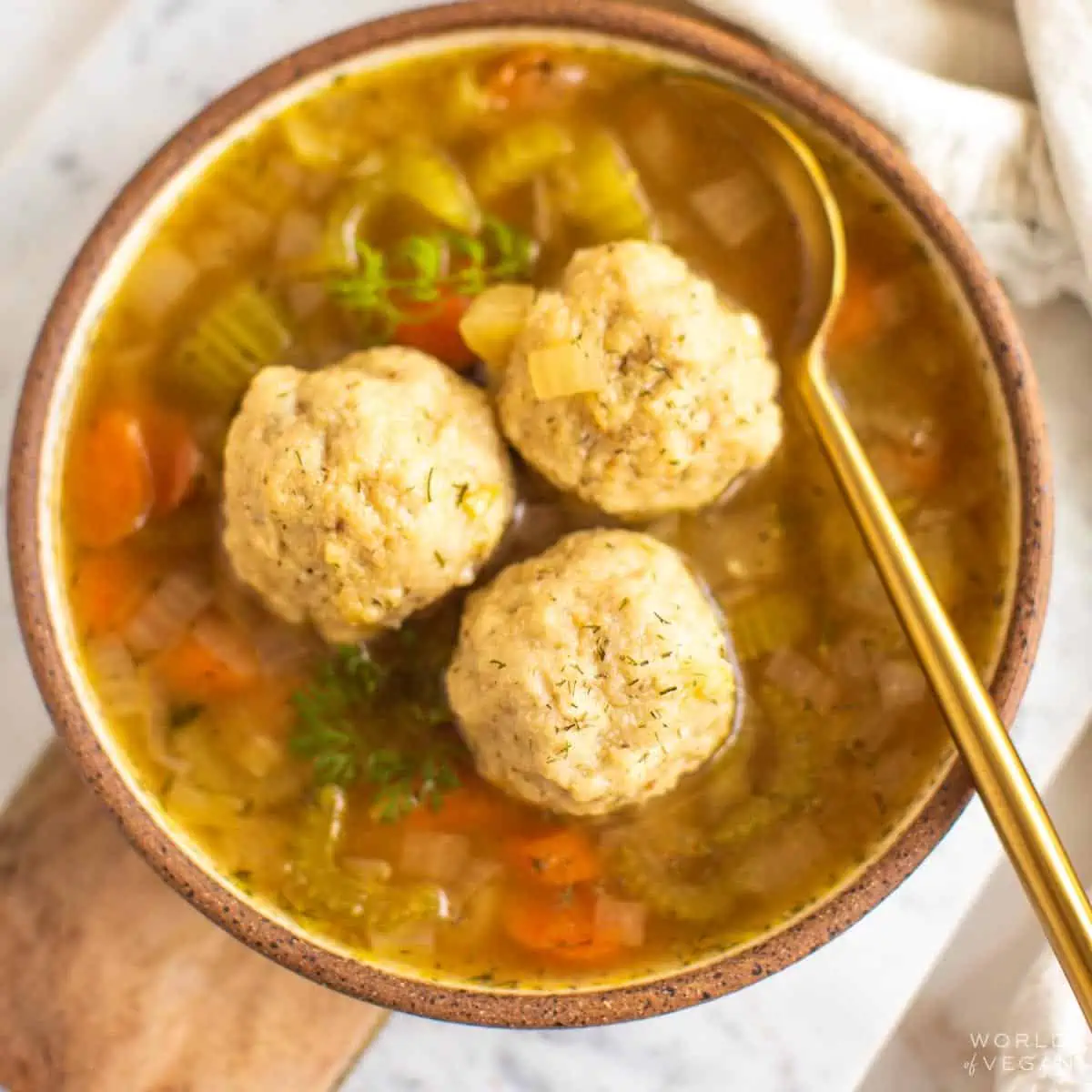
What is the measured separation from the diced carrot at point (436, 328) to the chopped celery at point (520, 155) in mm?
203

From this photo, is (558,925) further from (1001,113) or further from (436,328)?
(1001,113)

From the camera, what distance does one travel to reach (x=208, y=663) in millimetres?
2150

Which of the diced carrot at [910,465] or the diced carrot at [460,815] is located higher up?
the diced carrot at [910,465]

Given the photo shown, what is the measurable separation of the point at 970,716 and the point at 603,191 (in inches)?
41.7

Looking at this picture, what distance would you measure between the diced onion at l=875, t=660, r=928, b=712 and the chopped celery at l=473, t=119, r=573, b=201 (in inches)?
41.0

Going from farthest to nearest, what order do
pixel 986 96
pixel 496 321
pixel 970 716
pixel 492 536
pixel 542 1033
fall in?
pixel 542 1033 → pixel 986 96 → pixel 496 321 → pixel 492 536 → pixel 970 716

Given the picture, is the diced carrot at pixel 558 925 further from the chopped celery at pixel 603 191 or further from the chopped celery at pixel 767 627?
the chopped celery at pixel 603 191

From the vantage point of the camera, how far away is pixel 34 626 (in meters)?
Result: 1.98

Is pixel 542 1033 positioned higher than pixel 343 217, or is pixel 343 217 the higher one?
pixel 343 217

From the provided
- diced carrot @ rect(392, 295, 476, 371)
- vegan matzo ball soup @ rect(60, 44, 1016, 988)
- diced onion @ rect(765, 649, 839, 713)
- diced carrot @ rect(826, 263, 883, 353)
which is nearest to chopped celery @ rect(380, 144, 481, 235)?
vegan matzo ball soup @ rect(60, 44, 1016, 988)

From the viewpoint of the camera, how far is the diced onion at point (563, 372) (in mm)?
1887

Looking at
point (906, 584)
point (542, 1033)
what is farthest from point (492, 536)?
point (542, 1033)

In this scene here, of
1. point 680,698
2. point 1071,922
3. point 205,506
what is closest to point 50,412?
point 205,506

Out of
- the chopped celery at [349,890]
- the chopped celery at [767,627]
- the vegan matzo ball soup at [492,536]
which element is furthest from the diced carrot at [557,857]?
the chopped celery at [767,627]
